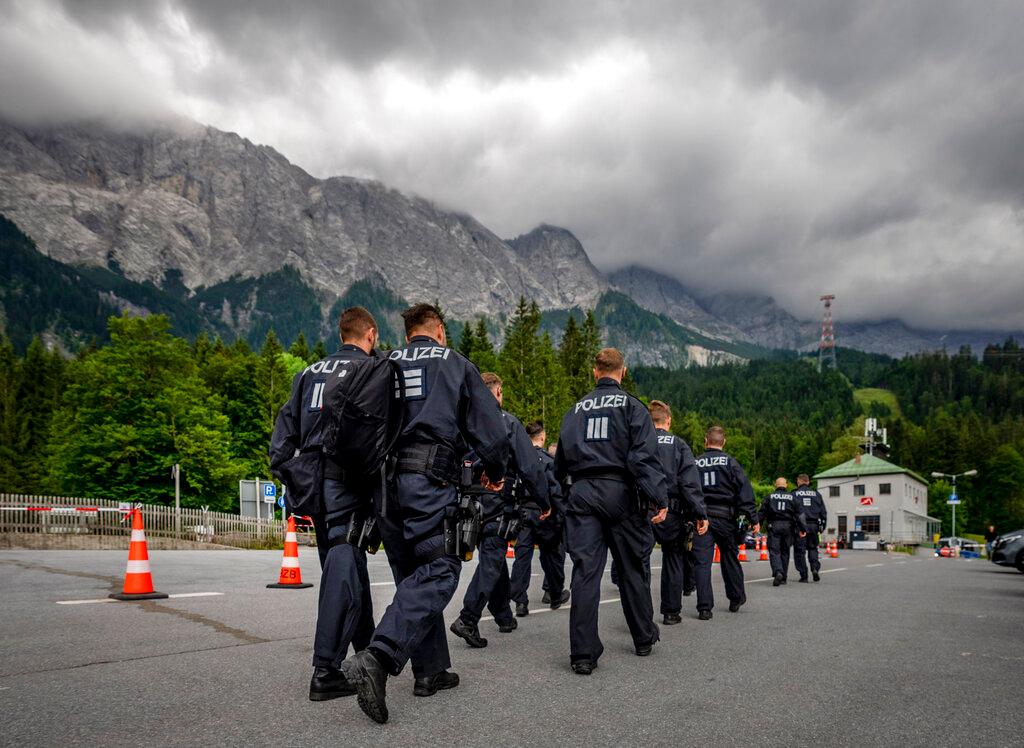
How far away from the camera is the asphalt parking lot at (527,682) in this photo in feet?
11.1

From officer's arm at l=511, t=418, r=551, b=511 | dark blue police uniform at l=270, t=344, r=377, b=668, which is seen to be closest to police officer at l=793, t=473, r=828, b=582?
officer's arm at l=511, t=418, r=551, b=511

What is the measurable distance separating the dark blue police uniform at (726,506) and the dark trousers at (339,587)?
531cm

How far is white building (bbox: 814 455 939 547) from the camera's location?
85.0 metres

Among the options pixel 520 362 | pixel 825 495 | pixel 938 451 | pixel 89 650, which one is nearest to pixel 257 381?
pixel 520 362

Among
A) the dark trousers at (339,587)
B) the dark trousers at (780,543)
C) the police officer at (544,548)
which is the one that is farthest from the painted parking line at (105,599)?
the dark trousers at (780,543)

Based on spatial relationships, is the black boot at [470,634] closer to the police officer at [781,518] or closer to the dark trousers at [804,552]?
the police officer at [781,518]

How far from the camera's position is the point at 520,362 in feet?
170

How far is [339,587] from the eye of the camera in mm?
4008

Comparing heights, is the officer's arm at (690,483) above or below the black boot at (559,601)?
above

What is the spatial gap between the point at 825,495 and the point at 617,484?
99.1 meters

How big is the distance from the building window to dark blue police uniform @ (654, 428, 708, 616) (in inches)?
3487

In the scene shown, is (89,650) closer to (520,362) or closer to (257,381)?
(520,362)

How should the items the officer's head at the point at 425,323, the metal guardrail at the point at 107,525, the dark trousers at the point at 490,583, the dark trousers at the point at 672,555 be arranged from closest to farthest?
the officer's head at the point at 425,323, the dark trousers at the point at 490,583, the dark trousers at the point at 672,555, the metal guardrail at the point at 107,525

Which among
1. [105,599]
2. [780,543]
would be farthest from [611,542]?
[780,543]
